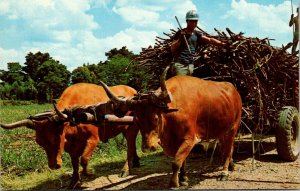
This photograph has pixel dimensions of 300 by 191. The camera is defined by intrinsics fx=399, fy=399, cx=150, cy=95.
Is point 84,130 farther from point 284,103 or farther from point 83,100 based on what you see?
point 284,103

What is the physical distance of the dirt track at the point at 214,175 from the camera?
250 inches

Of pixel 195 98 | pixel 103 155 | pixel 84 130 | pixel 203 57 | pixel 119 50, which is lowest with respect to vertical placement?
pixel 103 155

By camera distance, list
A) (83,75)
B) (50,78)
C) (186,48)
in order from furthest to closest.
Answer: (83,75)
(50,78)
(186,48)

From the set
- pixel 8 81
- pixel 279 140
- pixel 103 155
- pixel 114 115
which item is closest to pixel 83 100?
pixel 114 115

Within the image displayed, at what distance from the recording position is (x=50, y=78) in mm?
49469

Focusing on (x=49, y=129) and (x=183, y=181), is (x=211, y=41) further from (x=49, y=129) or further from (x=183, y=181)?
(x=49, y=129)

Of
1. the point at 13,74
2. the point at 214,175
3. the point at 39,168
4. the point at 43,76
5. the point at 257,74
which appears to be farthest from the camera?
the point at 43,76

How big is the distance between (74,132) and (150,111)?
62.2 inches

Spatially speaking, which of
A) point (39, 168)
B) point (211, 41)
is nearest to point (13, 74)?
point (39, 168)

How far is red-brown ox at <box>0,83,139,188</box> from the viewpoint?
5.46 m

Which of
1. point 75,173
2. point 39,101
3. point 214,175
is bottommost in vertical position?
point 214,175

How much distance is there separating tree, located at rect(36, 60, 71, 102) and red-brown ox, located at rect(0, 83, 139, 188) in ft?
136

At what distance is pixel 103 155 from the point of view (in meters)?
9.52

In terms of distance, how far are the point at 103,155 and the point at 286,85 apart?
4.44m
